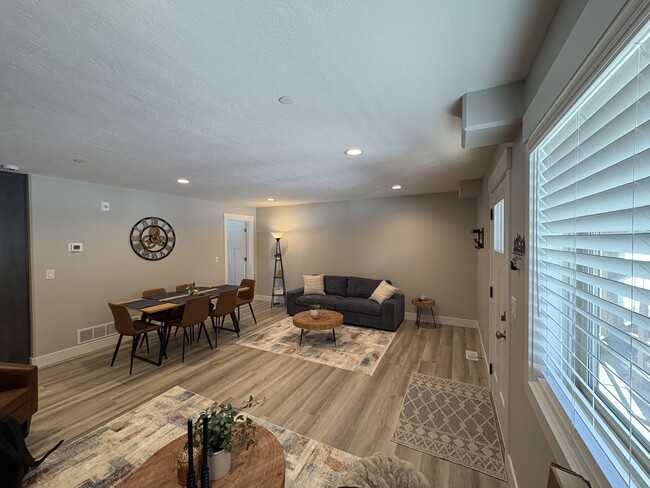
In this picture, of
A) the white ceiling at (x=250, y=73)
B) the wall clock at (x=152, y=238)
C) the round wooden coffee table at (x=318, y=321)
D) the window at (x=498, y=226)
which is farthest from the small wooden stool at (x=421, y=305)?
the wall clock at (x=152, y=238)

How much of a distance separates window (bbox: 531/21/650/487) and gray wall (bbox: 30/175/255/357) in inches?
200

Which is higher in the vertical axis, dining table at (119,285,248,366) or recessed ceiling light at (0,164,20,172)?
recessed ceiling light at (0,164,20,172)

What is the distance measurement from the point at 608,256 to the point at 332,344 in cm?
360

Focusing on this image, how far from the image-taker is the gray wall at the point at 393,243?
4.62m

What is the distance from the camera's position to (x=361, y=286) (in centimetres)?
520

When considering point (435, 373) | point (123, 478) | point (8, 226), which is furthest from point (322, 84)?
point (8, 226)

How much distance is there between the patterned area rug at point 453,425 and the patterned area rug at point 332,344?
2.28ft

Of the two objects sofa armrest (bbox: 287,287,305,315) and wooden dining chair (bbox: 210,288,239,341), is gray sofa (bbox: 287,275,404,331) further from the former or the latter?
wooden dining chair (bbox: 210,288,239,341)

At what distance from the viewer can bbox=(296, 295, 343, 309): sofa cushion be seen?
491 cm

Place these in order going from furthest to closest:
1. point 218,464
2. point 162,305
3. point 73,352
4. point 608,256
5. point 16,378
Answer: point 73,352 < point 162,305 < point 16,378 < point 218,464 < point 608,256

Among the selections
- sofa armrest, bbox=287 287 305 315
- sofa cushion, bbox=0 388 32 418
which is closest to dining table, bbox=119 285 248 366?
sofa cushion, bbox=0 388 32 418

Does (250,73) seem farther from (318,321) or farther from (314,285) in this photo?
(314,285)

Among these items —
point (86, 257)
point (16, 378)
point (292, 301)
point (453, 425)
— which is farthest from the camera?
point (292, 301)

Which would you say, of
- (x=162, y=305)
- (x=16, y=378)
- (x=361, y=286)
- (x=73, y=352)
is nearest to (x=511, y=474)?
(x=361, y=286)
